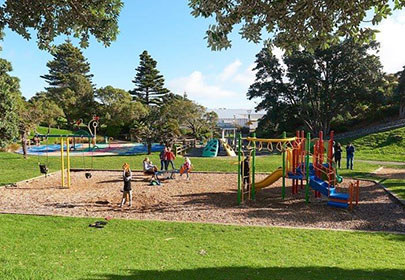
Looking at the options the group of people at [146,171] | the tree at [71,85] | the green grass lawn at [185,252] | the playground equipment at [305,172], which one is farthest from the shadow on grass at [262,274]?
the tree at [71,85]

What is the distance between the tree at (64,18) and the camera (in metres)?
6.19

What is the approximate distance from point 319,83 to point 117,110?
30391 millimetres

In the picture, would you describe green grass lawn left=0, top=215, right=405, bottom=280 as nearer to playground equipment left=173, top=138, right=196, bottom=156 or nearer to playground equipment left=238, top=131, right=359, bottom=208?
playground equipment left=238, top=131, right=359, bottom=208

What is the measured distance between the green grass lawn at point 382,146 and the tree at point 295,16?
980 inches

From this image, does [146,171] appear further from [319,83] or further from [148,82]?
[148,82]

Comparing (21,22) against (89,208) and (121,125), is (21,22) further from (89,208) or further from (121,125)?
(121,125)

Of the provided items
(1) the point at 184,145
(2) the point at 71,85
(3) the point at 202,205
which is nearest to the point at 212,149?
(1) the point at 184,145

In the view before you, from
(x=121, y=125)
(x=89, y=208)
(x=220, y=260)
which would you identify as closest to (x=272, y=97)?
(x=121, y=125)

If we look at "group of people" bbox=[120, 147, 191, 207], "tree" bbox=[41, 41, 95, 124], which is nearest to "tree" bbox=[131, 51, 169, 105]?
"tree" bbox=[41, 41, 95, 124]

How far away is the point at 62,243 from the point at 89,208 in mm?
3944

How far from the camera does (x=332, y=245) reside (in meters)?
8.08

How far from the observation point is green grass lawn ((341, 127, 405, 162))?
2884 cm

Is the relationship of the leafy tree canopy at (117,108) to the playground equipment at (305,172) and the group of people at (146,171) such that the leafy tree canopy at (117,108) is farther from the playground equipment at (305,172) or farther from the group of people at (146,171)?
the playground equipment at (305,172)

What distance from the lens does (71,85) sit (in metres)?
65.5
